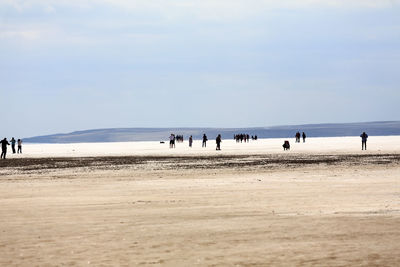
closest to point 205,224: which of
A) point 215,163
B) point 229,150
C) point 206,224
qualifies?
point 206,224

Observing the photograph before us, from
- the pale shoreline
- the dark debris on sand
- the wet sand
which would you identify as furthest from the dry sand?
the pale shoreline

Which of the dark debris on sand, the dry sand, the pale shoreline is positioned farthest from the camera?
the pale shoreline

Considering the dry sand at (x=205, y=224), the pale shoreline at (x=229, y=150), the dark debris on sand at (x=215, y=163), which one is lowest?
the dry sand at (x=205, y=224)

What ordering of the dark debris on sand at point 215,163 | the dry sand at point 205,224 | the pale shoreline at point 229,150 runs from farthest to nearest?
the pale shoreline at point 229,150 < the dark debris on sand at point 215,163 < the dry sand at point 205,224

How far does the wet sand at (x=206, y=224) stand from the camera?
38.0 feet

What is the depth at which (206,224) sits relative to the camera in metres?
15.3

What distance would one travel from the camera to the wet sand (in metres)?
11.6

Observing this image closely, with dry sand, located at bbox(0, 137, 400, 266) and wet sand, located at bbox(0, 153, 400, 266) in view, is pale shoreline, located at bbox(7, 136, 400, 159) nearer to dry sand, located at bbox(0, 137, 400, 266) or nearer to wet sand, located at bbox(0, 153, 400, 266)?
wet sand, located at bbox(0, 153, 400, 266)

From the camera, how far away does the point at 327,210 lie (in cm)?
1736

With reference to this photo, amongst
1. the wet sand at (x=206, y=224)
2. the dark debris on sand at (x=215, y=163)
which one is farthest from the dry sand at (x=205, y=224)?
the dark debris on sand at (x=215, y=163)

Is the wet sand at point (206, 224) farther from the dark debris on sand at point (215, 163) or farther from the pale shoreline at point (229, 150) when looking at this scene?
the pale shoreline at point (229, 150)

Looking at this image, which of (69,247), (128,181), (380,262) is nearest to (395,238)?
(380,262)

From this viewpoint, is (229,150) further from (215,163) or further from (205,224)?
(205,224)

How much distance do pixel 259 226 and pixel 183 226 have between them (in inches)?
56.4
